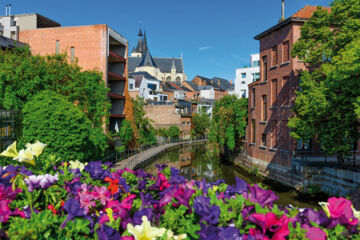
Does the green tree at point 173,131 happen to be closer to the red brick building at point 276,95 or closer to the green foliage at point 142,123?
the green foliage at point 142,123

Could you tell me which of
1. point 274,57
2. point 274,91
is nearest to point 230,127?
point 274,91

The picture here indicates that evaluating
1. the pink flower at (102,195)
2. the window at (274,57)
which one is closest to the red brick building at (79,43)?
the window at (274,57)

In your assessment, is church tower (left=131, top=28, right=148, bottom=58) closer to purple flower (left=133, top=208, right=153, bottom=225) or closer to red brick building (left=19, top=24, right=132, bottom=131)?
red brick building (left=19, top=24, right=132, bottom=131)

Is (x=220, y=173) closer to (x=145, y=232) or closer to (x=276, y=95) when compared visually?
(x=276, y=95)

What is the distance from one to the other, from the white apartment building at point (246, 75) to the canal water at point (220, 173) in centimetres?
2001

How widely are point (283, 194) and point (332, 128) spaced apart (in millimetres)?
6425

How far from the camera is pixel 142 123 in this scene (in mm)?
47406

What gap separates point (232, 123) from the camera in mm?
36594

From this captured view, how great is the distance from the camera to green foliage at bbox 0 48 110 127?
21719 mm

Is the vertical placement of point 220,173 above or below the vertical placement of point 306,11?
below

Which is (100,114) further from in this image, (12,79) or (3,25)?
(3,25)

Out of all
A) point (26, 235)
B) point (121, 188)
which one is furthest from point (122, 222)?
point (121, 188)

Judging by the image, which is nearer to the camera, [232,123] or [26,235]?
[26,235]

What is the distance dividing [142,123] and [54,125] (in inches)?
1048
